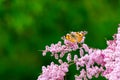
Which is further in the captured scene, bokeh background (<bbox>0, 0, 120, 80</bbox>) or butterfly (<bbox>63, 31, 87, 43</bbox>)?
bokeh background (<bbox>0, 0, 120, 80</bbox>)

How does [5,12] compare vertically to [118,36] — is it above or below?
above

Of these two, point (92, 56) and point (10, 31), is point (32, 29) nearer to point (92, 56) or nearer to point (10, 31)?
point (10, 31)

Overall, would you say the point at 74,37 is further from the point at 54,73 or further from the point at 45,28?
the point at 45,28

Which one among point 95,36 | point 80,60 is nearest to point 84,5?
point 95,36

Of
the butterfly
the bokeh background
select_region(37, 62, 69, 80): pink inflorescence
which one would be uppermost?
the bokeh background

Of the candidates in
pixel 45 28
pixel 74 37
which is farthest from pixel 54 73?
pixel 45 28

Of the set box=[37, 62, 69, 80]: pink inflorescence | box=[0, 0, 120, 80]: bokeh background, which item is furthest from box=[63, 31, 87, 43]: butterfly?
box=[0, 0, 120, 80]: bokeh background

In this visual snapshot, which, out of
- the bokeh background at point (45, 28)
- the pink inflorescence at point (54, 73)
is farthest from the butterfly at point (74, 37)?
the bokeh background at point (45, 28)

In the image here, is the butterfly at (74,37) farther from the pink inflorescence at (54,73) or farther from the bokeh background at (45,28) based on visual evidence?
the bokeh background at (45,28)

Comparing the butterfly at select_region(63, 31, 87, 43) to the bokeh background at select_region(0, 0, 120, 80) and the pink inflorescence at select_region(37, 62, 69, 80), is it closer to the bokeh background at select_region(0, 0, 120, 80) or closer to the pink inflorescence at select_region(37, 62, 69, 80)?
the pink inflorescence at select_region(37, 62, 69, 80)
